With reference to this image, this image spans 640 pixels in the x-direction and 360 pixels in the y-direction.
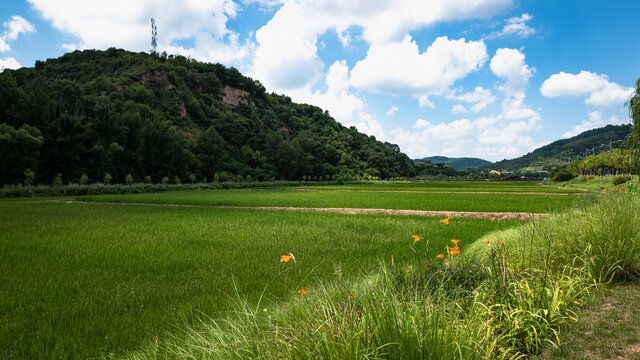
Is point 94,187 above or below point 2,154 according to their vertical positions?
below

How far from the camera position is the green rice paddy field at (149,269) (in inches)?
154

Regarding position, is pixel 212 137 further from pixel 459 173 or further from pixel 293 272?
pixel 459 173

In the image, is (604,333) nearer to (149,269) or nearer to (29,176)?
(149,269)

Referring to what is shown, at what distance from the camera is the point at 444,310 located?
8.02 feet

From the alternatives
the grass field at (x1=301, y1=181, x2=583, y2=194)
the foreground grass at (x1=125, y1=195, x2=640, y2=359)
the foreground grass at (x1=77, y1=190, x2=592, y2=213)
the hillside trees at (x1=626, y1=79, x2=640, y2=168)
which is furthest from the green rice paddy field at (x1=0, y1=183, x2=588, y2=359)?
the grass field at (x1=301, y1=181, x2=583, y2=194)

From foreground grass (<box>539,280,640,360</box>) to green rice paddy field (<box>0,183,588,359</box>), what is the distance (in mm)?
1837

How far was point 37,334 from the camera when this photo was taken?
384 cm

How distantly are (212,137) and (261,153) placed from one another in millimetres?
25005

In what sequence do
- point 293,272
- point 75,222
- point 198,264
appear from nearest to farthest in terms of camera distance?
point 293,272
point 198,264
point 75,222

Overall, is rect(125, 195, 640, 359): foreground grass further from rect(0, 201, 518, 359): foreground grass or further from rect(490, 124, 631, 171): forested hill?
rect(490, 124, 631, 171): forested hill

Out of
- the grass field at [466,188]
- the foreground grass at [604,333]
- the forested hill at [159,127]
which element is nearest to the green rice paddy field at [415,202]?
the foreground grass at [604,333]

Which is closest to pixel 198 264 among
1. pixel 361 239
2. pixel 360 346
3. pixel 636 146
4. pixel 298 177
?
pixel 361 239

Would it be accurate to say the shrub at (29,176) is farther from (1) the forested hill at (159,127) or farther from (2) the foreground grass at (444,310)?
(2) the foreground grass at (444,310)

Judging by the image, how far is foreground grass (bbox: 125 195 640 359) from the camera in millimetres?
2223
